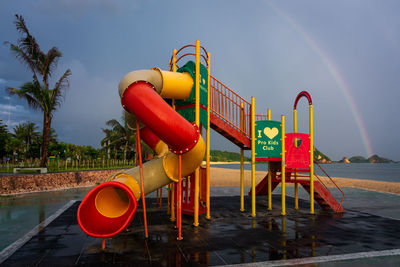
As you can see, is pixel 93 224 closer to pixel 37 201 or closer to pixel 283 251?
pixel 283 251

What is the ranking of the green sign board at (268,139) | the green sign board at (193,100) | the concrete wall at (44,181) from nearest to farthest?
1. the green sign board at (193,100)
2. the green sign board at (268,139)
3. the concrete wall at (44,181)

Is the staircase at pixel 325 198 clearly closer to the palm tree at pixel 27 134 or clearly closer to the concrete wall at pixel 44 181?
the concrete wall at pixel 44 181

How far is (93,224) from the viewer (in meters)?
6.50

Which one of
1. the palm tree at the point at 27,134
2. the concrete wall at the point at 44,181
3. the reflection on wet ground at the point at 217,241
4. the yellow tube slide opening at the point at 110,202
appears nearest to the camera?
the reflection on wet ground at the point at 217,241

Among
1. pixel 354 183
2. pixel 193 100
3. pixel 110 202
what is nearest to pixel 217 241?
pixel 110 202

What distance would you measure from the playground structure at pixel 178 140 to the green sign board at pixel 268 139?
41 millimetres

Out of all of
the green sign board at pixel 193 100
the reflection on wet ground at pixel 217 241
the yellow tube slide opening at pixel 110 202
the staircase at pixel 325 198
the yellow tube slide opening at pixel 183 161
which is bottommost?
the reflection on wet ground at pixel 217 241

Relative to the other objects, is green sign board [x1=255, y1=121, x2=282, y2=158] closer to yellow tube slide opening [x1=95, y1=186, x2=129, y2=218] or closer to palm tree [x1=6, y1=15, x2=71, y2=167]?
yellow tube slide opening [x1=95, y1=186, x2=129, y2=218]

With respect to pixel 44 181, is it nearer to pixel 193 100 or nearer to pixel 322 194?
pixel 193 100

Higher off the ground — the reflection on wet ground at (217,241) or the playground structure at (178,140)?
the playground structure at (178,140)

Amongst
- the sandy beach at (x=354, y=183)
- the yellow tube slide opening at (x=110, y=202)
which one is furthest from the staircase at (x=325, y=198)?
the sandy beach at (x=354, y=183)

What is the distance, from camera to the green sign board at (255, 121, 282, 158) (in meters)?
10.8

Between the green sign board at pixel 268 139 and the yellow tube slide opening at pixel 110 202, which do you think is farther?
the green sign board at pixel 268 139

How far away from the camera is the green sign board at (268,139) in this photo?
10773mm
